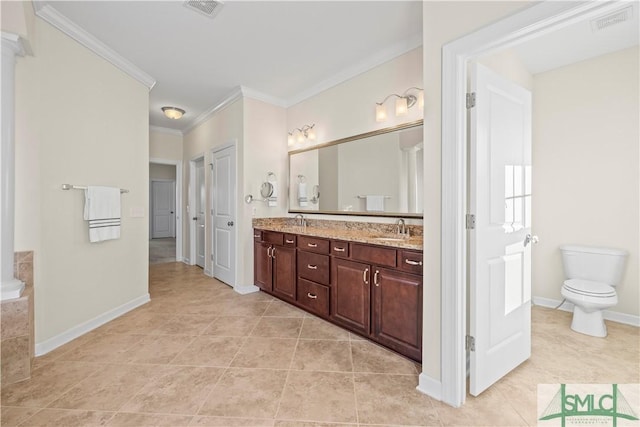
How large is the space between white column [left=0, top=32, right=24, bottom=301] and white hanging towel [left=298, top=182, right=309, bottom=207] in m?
2.66

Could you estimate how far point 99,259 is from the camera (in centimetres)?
269

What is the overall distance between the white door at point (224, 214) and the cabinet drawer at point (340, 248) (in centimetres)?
177

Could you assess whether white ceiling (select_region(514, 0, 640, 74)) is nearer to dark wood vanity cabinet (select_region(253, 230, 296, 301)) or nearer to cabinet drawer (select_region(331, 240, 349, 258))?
cabinet drawer (select_region(331, 240, 349, 258))

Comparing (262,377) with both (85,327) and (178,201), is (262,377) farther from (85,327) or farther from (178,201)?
(178,201)

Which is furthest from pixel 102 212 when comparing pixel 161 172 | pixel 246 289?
pixel 161 172

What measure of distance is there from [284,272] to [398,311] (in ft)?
5.01

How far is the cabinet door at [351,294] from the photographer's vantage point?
2.30 m

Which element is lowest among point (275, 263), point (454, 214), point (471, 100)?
point (275, 263)

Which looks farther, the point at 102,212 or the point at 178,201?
the point at 178,201

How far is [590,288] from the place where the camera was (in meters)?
2.39

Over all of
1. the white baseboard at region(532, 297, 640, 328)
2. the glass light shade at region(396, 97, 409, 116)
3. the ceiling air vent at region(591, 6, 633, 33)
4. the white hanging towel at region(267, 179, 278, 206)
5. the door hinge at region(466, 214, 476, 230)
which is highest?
the ceiling air vent at region(591, 6, 633, 33)

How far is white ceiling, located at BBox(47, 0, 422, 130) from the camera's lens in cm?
214

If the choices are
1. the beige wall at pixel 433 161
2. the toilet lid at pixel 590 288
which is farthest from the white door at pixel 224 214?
the toilet lid at pixel 590 288

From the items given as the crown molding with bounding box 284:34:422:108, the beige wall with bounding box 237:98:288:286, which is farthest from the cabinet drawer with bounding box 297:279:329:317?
the crown molding with bounding box 284:34:422:108
